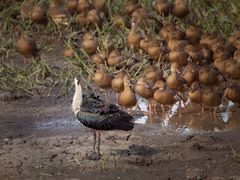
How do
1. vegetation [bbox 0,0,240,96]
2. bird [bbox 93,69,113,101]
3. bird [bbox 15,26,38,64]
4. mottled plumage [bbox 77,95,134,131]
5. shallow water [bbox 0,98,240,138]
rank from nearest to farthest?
mottled plumage [bbox 77,95,134,131]
shallow water [bbox 0,98,240,138]
bird [bbox 93,69,113,101]
vegetation [bbox 0,0,240,96]
bird [bbox 15,26,38,64]

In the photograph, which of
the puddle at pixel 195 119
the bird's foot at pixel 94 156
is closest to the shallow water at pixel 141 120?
the puddle at pixel 195 119

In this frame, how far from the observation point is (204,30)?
7.81 m

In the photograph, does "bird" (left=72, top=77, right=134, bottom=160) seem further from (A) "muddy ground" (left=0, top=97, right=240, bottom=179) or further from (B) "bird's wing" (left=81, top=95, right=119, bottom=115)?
(A) "muddy ground" (left=0, top=97, right=240, bottom=179)

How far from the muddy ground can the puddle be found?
12cm

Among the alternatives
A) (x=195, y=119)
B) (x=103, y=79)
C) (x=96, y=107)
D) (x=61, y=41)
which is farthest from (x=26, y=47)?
(x=96, y=107)

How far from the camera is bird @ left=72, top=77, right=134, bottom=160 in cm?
510

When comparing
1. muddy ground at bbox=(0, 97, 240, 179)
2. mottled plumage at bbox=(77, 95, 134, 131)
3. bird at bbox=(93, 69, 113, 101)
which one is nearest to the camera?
muddy ground at bbox=(0, 97, 240, 179)

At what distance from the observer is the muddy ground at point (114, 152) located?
496 cm

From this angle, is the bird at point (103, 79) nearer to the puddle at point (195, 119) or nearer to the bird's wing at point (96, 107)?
the puddle at point (195, 119)

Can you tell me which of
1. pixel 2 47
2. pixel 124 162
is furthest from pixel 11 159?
pixel 2 47

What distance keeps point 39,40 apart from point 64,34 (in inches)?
11.6

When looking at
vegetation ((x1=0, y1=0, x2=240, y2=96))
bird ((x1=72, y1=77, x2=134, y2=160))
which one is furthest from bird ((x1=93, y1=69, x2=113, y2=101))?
bird ((x1=72, y1=77, x2=134, y2=160))

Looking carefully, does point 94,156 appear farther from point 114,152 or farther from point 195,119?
point 195,119

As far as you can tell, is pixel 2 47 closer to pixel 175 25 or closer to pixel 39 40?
pixel 39 40
